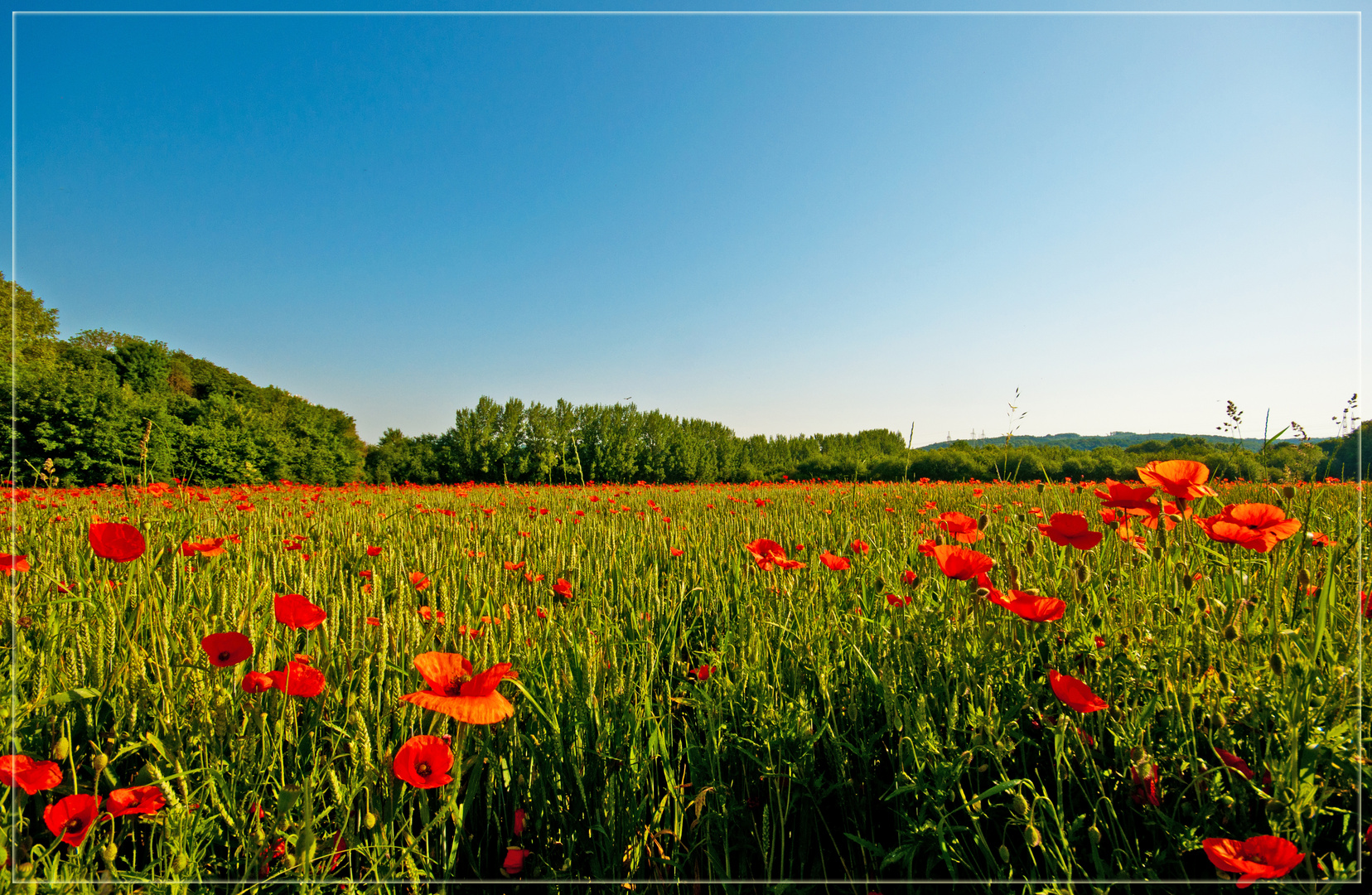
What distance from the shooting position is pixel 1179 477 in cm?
147

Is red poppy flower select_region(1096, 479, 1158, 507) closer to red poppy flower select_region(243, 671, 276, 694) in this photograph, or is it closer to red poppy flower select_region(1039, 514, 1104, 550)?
red poppy flower select_region(1039, 514, 1104, 550)

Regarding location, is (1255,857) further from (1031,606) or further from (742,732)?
(742,732)

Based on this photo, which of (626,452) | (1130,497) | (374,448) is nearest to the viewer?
(1130,497)

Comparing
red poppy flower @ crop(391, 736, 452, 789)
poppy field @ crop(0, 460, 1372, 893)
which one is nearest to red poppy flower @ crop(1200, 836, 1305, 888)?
poppy field @ crop(0, 460, 1372, 893)

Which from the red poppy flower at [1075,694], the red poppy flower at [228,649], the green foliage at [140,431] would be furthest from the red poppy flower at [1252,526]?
the green foliage at [140,431]

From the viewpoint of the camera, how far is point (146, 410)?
52.5 ft

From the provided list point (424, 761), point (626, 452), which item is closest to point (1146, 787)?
point (424, 761)

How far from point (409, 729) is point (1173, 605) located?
2.05m

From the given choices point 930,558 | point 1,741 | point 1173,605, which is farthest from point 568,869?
point 930,558

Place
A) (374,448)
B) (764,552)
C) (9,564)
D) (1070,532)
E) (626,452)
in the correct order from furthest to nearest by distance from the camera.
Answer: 1. (374,448)
2. (626,452)
3. (764,552)
4. (9,564)
5. (1070,532)

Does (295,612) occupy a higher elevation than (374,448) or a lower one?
lower

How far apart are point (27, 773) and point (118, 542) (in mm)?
571

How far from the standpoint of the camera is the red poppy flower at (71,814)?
0.90m

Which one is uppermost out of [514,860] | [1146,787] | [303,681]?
[303,681]
